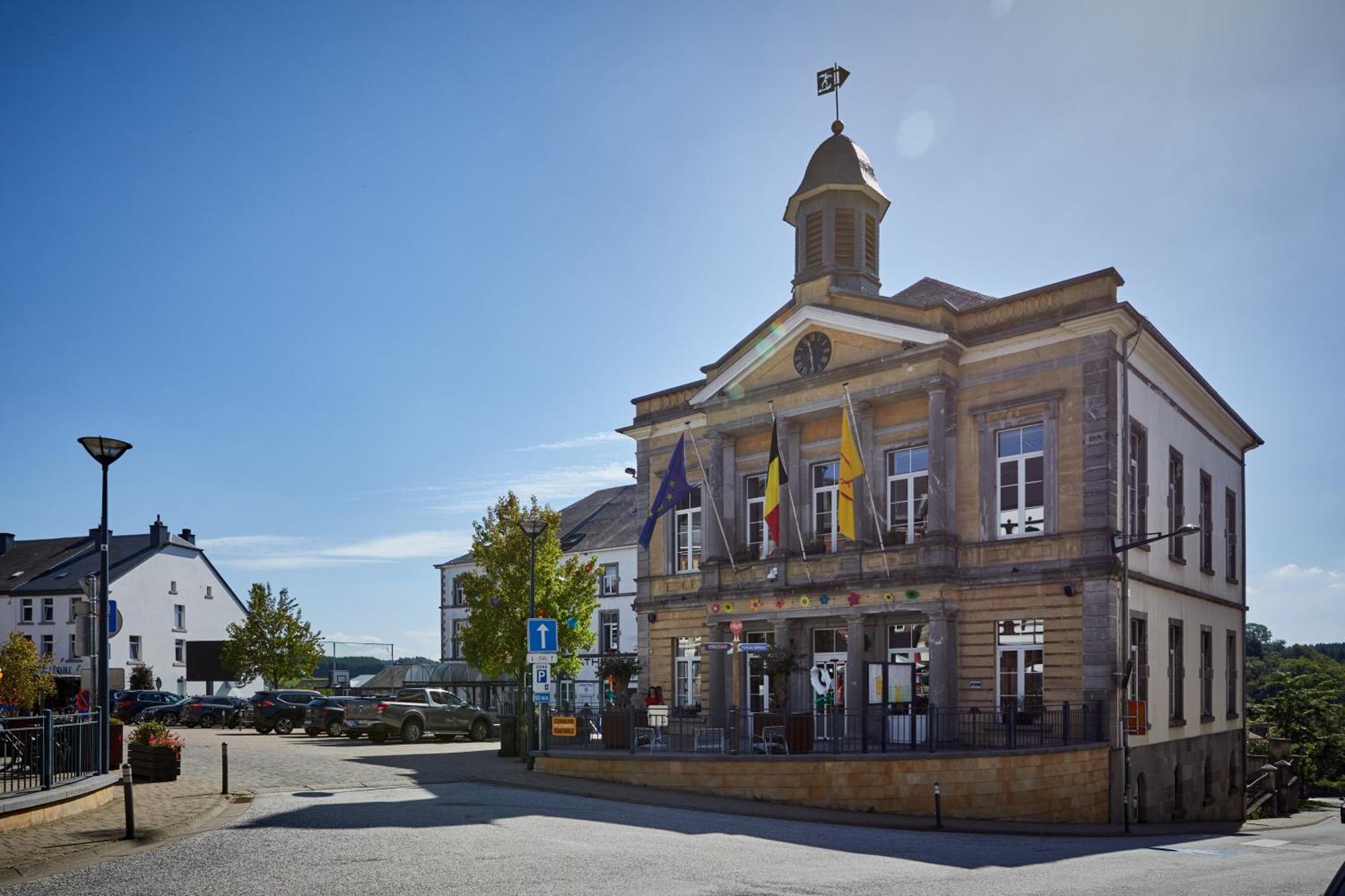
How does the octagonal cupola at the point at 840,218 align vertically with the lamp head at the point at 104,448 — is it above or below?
above

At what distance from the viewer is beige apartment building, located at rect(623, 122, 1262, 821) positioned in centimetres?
2577

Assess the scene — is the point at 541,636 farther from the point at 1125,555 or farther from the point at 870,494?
the point at 1125,555

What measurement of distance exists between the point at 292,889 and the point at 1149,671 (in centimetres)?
2157

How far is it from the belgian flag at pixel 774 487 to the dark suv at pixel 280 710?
899 inches

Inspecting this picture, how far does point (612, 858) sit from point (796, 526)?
57.3 ft

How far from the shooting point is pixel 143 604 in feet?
217

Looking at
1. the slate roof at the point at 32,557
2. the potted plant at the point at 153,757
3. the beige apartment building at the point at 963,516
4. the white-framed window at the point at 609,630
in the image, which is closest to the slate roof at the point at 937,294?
the beige apartment building at the point at 963,516

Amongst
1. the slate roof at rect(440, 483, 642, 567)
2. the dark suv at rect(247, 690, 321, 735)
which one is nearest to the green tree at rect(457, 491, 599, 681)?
the dark suv at rect(247, 690, 321, 735)

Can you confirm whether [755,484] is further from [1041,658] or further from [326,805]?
[326,805]

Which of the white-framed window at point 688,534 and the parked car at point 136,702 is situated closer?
the white-framed window at point 688,534

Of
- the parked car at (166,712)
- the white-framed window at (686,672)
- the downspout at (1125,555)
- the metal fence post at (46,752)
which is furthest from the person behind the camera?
the parked car at (166,712)

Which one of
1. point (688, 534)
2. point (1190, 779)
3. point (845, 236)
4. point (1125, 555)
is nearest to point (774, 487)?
point (688, 534)

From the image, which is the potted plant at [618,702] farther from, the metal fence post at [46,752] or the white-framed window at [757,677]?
the metal fence post at [46,752]

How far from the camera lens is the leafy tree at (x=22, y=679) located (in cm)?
3806
